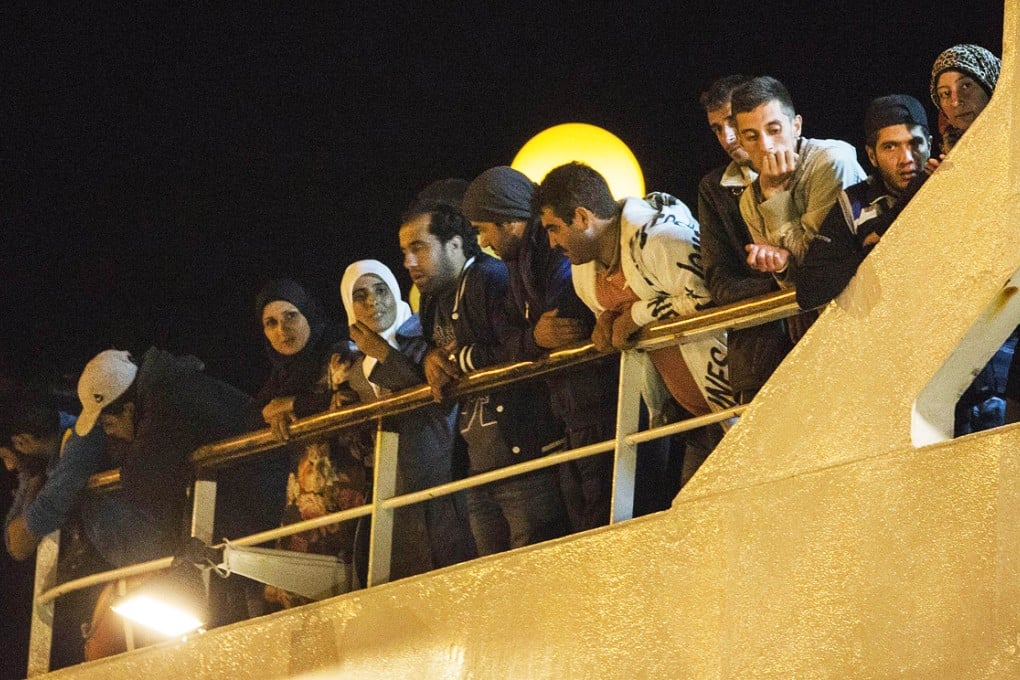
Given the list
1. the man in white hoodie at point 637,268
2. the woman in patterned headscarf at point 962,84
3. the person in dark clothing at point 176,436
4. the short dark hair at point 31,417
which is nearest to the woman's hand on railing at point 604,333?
the man in white hoodie at point 637,268

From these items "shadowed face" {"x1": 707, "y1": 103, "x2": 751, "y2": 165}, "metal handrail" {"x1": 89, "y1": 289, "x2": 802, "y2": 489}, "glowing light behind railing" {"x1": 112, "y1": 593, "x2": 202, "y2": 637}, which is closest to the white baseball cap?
"metal handrail" {"x1": 89, "y1": 289, "x2": 802, "y2": 489}

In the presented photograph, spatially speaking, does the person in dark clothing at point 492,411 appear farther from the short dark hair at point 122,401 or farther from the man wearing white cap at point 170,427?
the short dark hair at point 122,401

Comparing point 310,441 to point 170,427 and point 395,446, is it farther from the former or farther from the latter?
point 170,427

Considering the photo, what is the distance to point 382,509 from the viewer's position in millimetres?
6180

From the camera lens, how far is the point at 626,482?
5.54 meters

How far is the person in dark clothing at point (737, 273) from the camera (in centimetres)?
538

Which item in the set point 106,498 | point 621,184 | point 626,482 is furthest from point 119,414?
point 626,482

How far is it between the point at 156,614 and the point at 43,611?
129cm

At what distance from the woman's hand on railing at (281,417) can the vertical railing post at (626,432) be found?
1.54m

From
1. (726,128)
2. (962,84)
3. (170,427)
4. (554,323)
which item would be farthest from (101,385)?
(962,84)

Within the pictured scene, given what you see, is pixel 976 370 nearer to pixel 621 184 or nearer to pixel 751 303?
pixel 751 303

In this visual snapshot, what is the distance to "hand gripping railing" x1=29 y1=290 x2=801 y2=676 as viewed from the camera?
5387mm

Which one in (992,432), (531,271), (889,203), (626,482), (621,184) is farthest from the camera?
(621,184)

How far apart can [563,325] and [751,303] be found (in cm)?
80
